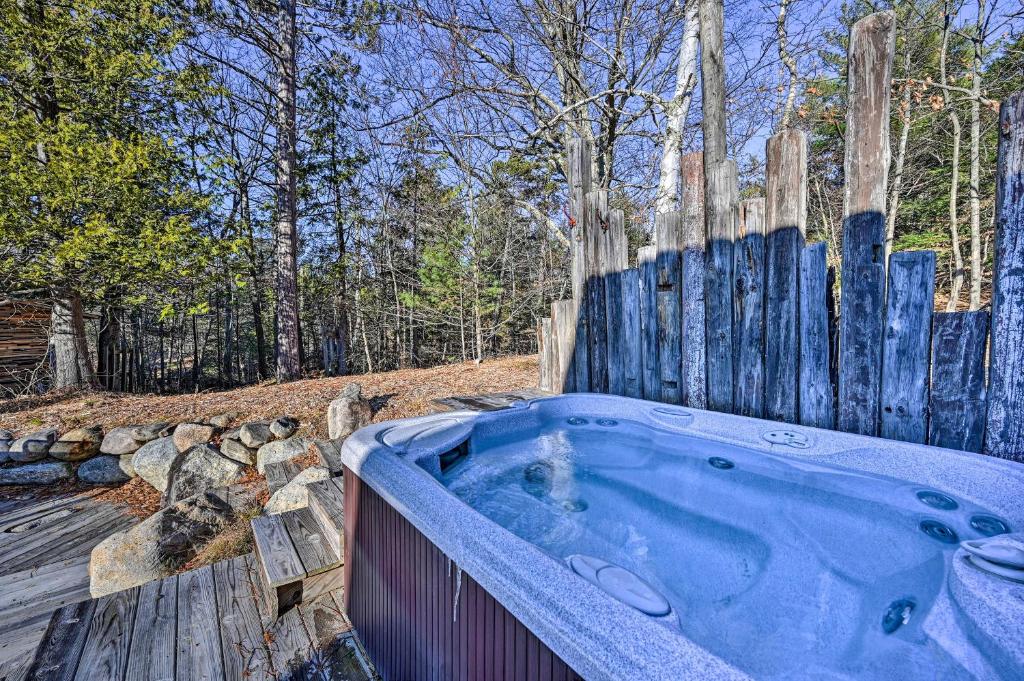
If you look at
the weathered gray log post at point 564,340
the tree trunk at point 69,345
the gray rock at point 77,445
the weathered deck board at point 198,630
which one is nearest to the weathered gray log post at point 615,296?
the weathered gray log post at point 564,340

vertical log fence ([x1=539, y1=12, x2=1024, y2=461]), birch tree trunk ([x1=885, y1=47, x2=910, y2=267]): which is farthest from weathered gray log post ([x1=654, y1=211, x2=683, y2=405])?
birch tree trunk ([x1=885, y1=47, x2=910, y2=267])

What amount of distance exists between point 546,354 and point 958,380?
2325mm

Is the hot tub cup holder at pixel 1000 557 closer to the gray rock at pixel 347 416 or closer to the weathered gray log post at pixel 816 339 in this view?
the weathered gray log post at pixel 816 339

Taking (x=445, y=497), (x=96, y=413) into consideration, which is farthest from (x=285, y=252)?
(x=445, y=497)

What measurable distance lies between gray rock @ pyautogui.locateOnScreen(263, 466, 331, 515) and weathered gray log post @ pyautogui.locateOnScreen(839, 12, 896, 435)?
2.81 meters

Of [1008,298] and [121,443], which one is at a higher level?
[1008,298]

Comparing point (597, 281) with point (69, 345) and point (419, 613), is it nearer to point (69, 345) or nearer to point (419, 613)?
point (419, 613)

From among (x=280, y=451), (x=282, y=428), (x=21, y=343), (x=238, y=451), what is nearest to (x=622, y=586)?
(x=280, y=451)

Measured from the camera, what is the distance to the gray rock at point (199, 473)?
322cm

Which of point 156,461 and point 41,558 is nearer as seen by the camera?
point 41,558

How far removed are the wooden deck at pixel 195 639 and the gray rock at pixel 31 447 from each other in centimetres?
300

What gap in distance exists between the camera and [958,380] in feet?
5.45

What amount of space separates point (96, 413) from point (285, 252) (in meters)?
3.03

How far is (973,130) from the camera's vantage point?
6.71m
